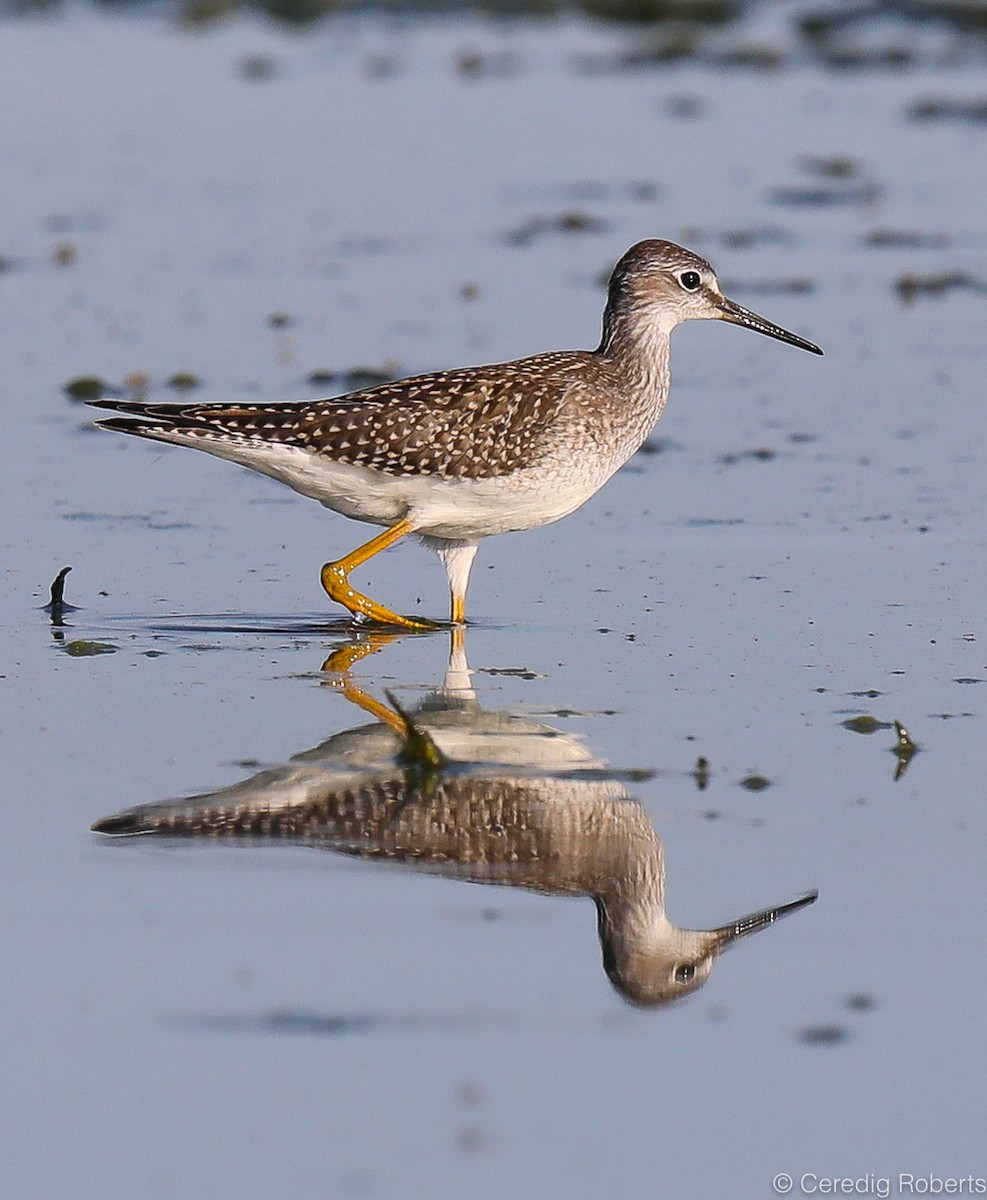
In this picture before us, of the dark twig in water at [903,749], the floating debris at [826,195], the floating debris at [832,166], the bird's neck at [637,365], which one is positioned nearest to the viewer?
the dark twig in water at [903,749]

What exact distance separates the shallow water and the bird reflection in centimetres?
8

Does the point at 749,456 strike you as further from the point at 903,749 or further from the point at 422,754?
the point at 422,754

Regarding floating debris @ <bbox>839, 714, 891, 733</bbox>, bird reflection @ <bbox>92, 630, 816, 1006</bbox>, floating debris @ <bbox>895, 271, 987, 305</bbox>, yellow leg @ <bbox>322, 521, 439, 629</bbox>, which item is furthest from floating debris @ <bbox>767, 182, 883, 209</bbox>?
bird reflection @ <bbox>92, 630, 816, 1006</bbox>

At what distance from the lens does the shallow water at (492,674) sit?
5.02 metres

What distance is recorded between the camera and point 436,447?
9.12m

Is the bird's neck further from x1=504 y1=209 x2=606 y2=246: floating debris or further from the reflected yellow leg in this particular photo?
x1=504 y1=209 x2=606 y2=246: floating debris

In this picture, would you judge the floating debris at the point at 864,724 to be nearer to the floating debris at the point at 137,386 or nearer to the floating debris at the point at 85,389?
the floating debris at the point at 137,386

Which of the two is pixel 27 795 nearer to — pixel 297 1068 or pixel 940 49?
pixel 297 1068

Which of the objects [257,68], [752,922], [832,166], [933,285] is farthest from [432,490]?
[257,68]

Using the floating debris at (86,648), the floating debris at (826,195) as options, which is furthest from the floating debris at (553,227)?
the floating debris at (86,648)

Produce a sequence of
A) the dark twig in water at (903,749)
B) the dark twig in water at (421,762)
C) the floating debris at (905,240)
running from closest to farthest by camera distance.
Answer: the dark twig in water at (421,762) < the dark twig in water at (903,749) < the floating debris at (905,240)

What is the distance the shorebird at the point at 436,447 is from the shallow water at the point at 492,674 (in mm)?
372

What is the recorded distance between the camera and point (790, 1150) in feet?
15.9

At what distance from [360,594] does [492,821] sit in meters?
2.73
